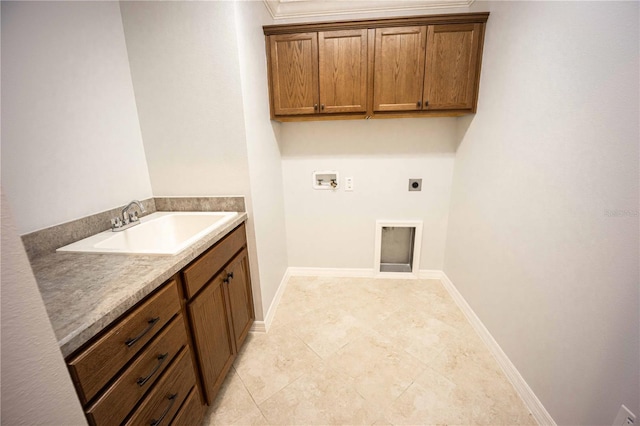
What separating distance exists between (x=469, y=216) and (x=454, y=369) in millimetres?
1106

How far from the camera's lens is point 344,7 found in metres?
1.93

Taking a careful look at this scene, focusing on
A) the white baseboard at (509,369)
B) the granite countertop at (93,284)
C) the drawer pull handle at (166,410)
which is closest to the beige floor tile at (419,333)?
the white baseboard at (509,369)

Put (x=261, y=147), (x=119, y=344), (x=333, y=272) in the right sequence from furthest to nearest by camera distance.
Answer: (x=333, y=272), (x=261, y=147), (x=119, y=344)

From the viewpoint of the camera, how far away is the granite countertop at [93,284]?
0.61 meters

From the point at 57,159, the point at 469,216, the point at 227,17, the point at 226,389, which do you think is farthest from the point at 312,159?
the point at 226,389

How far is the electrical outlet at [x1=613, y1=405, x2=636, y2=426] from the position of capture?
0.82 meters

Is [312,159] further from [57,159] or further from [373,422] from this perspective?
[373,422]

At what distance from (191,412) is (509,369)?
1.72m

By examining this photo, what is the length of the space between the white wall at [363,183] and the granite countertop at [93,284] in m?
1.38

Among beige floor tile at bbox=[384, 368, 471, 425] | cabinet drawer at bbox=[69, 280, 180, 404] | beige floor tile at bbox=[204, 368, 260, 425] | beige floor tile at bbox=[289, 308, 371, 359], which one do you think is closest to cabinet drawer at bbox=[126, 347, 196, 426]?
cabinet drawer at bbox=[69, 280, 180, 404]

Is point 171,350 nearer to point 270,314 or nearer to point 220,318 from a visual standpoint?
point 220,318

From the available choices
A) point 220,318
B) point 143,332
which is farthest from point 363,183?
point 143,332

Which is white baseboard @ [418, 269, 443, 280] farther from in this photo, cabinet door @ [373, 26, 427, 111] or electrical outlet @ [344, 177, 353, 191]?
cabinet door @ [373, 26, 427, 111]

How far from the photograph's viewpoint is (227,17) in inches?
50.4
